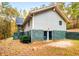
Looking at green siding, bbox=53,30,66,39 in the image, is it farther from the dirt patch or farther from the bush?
the bush

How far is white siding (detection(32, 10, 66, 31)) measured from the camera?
4.19 metres

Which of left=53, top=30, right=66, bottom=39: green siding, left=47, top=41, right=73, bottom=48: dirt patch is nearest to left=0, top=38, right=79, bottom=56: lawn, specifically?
left=47, top=41, right=73, bottom=48: dirt patch

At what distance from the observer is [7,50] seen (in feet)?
13.6

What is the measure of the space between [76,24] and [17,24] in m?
0.75

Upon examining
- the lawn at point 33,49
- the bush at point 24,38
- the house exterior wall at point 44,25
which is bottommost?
the lawn at point 33,49

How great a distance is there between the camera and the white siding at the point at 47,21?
13.7ft

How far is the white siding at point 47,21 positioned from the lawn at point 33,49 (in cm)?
21

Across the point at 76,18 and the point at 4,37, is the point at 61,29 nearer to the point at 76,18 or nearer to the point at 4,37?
the point at 76,18

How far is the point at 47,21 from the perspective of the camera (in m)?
→ 4.20

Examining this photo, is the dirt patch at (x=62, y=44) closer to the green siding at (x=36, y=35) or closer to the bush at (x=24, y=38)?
the green siding at (x=36, y=35)

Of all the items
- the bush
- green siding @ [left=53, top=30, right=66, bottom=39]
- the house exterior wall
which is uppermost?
the house exterior wall

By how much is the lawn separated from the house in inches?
4.7

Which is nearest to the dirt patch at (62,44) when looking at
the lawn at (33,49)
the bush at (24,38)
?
the lawn at (33,49)

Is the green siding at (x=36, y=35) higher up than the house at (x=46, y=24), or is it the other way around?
the house at (x=46, y=24)
